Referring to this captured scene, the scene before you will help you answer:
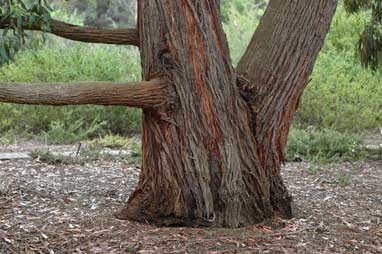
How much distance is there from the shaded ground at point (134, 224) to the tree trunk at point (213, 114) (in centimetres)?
18

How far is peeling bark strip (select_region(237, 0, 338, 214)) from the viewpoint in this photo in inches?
217

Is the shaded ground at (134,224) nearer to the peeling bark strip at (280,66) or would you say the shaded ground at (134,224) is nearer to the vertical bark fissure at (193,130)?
the vertical bark fissure at (193,130)

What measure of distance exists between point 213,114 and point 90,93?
861 millimetres

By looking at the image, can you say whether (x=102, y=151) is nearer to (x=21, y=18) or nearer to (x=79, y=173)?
(x=79, y=173)

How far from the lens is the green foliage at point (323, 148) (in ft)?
30.4

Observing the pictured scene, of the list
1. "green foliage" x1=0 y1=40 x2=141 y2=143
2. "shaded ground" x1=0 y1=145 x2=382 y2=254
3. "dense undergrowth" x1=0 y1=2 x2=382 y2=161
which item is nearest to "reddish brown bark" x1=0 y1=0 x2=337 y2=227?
"shaded ground" x1=0 y1=145 x2=382 y2=254

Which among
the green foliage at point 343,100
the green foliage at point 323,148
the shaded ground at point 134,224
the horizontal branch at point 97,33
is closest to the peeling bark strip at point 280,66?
the shaded ground at point 134,224

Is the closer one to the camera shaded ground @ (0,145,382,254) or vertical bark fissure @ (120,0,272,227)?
shaded ground @ (0,145,382,254)

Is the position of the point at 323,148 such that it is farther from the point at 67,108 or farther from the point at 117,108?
the point at 67,108

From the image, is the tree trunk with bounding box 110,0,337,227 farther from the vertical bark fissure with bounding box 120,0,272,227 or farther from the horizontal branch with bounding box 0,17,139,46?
the horizontal branch with bounding box 0,17,139,46

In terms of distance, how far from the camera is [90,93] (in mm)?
5051

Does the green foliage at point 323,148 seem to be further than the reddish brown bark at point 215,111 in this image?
Yes

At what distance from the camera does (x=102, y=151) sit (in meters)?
9.48

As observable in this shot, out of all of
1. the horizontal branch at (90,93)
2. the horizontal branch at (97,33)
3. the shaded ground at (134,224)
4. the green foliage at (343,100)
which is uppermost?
the horizontal branch at (97,33)
